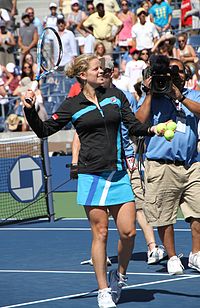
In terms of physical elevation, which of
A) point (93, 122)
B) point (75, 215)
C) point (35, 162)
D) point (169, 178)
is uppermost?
point (93, 122)

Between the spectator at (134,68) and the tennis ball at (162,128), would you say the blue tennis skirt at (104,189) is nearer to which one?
the tennis ball at (162,128)

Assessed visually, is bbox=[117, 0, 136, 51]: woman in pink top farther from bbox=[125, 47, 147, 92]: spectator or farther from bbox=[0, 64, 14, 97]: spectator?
bbox=[0, 64, 14, 97]: spectator

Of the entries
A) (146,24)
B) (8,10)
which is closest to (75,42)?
(146,24)

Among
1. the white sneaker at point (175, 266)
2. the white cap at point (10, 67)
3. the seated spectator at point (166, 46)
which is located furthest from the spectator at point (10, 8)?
the white sneaker at point (175, 266)

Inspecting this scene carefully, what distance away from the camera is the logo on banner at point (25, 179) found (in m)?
13.9

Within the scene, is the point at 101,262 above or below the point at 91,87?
below

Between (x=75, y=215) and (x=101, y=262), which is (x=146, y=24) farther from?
(x=101, y=262)

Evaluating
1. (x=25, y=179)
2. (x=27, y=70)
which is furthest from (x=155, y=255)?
(x=27, y=70)

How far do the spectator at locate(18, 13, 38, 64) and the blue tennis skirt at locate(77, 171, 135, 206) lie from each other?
15462 millimetres

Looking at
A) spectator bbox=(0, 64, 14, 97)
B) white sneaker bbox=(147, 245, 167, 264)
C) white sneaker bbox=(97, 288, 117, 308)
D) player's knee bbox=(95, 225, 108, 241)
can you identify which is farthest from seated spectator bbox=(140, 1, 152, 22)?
white sneaker bbox=(97, 288, 117, 308)

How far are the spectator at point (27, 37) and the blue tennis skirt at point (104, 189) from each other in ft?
50.7

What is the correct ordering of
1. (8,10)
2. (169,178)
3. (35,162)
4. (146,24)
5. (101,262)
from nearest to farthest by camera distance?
(101,262), (169,178), (35,162), (146,24), (8,10)

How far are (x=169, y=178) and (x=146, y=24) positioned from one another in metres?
12.8

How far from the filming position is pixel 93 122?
7793 millimetres
